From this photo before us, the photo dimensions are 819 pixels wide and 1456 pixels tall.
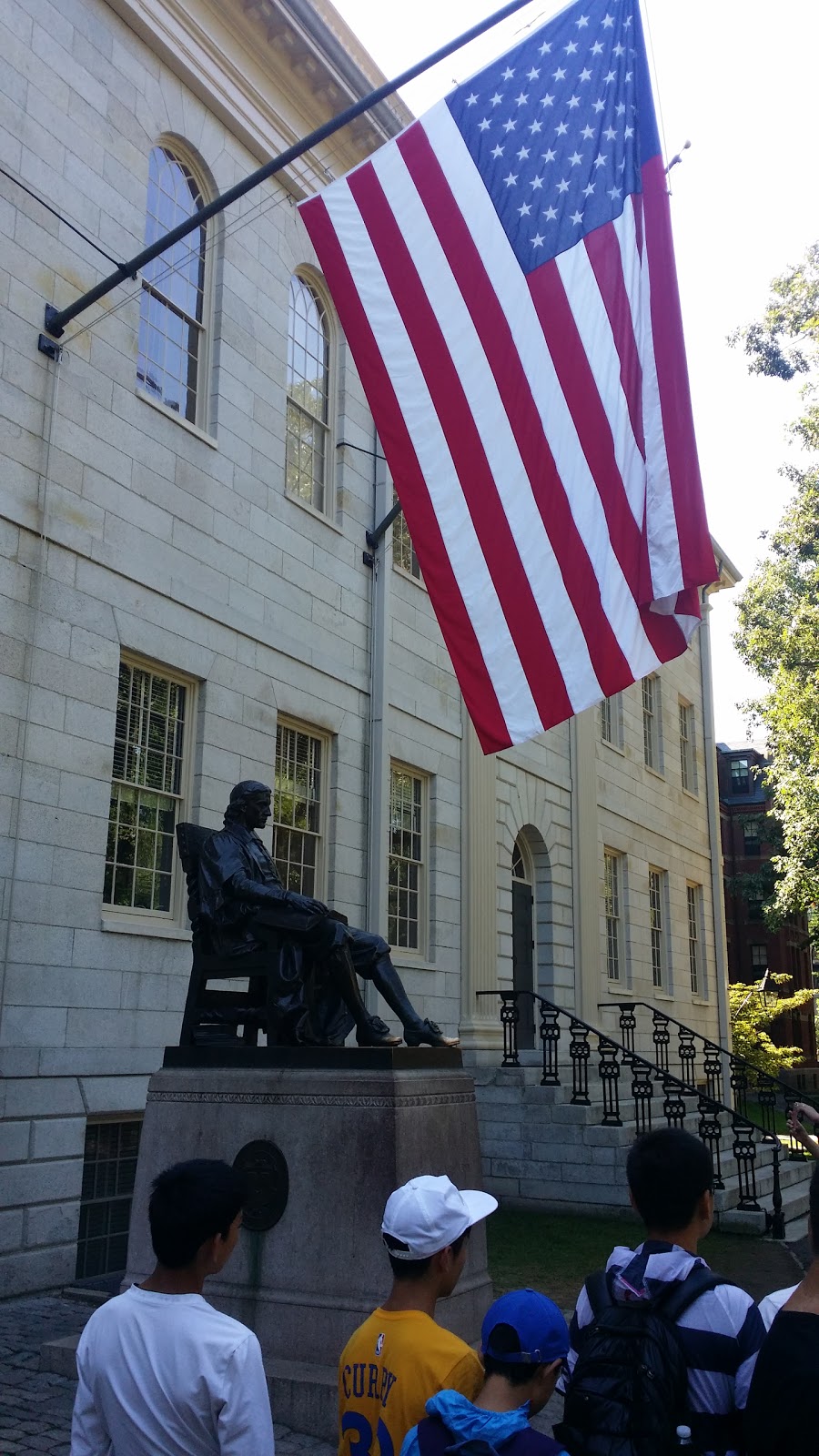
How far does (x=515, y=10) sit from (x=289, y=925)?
6705 millimetres

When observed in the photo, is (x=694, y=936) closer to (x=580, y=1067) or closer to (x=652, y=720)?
(x=652, y=720)

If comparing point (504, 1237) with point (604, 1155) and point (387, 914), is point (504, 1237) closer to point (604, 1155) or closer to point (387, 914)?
point (604, 1155)

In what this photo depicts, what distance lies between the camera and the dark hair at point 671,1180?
9.20ft

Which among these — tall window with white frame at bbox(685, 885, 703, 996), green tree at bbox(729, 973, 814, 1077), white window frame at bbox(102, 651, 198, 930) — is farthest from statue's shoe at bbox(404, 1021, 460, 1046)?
green tree at bbox(729, 973, 814, 1077)

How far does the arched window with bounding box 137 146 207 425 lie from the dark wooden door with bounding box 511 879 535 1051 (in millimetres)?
9492

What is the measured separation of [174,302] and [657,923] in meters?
17.2

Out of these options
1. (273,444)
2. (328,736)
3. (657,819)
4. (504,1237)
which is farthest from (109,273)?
(657,819)

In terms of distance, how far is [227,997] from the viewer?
25.7ft

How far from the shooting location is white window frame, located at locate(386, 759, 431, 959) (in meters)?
15.4

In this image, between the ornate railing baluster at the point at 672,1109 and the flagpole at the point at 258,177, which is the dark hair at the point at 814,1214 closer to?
the flagpole at the point at 258,177

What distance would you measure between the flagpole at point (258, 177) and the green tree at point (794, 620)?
17.0 metres

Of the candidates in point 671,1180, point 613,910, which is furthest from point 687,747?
point 671,1180

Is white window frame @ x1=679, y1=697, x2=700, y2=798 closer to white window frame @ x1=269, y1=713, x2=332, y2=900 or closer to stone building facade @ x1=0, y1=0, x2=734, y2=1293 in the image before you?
stone building facade @ x1=0, y1=0, x2=734, y2=1293

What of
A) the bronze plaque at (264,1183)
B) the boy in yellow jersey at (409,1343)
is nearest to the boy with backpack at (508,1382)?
the boy in yellow jersey at (409,1343)
